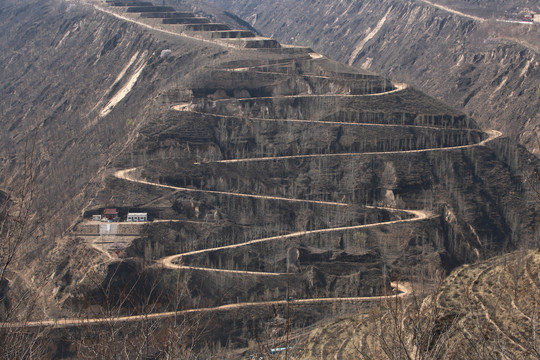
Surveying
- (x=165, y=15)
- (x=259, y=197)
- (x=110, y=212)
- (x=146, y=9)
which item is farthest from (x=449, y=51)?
(x=110, y=212)

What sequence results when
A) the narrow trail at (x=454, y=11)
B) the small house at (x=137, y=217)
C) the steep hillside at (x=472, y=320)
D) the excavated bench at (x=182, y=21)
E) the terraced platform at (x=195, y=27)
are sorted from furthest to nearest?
the narrow trail at (x=454, y=11) → the excavated bench at (x=182, y=21) → the terraced platform at (x=195, y=27) → the small house at (x=137, y=217) → the steep hillside at (x=472, y=320)

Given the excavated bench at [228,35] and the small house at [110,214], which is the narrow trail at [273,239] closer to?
the small house at [110,214]

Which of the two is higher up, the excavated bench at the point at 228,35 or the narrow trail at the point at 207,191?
the excavated bench at the point at 228,35

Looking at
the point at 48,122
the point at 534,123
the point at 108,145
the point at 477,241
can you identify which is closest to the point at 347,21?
the point at 534,123

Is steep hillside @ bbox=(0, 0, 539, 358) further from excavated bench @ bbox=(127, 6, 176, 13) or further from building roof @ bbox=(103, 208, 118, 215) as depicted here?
excavated bench @ bbox=(127, 6, 176, 13)

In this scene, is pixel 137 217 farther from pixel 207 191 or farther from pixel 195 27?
pixel 195 27

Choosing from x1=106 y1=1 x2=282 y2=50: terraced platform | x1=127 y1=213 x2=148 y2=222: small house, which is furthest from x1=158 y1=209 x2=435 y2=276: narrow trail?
x1=106 y1=1 x2=282 y2=50: terraced platform

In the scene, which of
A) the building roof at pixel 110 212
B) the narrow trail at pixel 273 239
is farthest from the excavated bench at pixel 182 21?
the narrow trail at pixel 273 239
